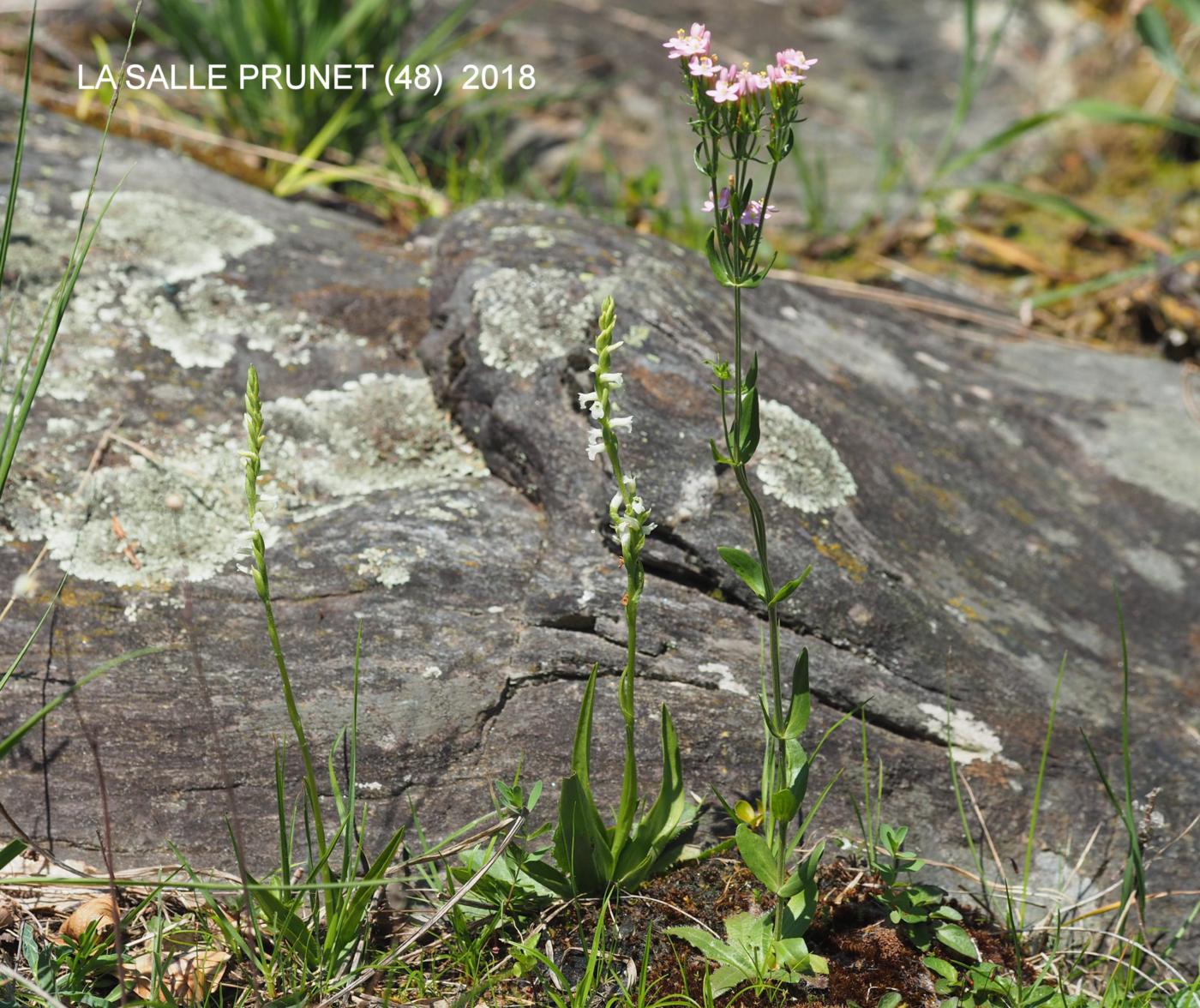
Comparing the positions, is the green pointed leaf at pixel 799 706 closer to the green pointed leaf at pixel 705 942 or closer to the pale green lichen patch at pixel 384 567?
the green pointed leaf at pixel 705 942

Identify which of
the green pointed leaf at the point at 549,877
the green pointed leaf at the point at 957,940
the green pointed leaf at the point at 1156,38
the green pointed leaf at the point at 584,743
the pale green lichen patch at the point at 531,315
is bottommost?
the green pointed leaf at the point at 957,940

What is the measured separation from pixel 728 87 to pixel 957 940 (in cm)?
149

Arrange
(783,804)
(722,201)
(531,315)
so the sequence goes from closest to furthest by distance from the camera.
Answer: (722,201)
(783,804)
(531,315)

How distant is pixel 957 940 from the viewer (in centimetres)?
184

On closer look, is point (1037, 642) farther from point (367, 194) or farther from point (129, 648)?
point (367, 194)

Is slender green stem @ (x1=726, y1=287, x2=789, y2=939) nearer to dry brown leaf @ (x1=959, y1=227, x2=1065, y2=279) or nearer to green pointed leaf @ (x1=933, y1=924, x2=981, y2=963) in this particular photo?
green pointed leaf @ (x1=933, y1=924, x2=981, y2=963)

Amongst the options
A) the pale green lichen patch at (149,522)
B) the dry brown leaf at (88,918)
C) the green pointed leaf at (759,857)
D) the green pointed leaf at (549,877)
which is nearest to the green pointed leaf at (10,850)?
the dry brown leaf at (88,918)

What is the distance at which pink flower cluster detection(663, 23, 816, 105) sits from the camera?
145 cm

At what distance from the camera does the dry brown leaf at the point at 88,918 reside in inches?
70.9

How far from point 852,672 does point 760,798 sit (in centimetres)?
37

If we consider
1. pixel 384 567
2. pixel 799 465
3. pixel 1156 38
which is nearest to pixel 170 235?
pixel 384 567

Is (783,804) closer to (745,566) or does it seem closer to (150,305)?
(745,566)

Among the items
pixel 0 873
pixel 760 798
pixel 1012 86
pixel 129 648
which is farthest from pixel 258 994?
pixel 1012 86

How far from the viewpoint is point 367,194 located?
4.10 meters
